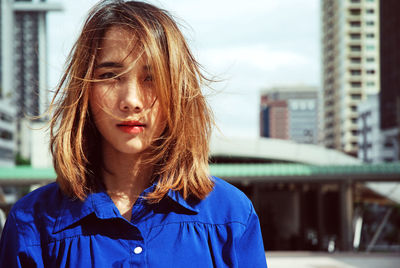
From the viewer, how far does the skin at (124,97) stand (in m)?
1.54

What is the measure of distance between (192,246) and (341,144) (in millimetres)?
88172

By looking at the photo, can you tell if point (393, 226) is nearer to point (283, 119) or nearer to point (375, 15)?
point (375, 15)

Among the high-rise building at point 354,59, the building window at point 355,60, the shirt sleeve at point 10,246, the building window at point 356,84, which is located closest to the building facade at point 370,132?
the high-rise building at point 354,59

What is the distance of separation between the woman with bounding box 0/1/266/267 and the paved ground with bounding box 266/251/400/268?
14360mm

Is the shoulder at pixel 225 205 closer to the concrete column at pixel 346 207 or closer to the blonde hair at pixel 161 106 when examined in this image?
the blonde hair at pixel 161 106

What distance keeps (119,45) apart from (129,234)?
584mm

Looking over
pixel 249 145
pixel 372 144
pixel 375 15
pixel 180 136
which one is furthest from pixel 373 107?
pixel 180 136

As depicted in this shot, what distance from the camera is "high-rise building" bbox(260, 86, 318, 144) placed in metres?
182

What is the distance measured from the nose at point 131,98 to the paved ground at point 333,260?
47.8 feet

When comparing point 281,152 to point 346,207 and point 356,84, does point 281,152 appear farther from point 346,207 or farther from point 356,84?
point 356,84

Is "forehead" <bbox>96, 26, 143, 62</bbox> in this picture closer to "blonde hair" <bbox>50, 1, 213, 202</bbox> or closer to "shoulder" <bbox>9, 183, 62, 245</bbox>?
"blonde hair" <bbox>50, 1, 213, 202</bbox>

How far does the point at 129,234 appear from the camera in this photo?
1.51m

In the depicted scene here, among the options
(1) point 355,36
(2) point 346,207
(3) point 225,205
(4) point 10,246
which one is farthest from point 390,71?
(4) point 10,246

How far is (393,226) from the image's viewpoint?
878 inches
